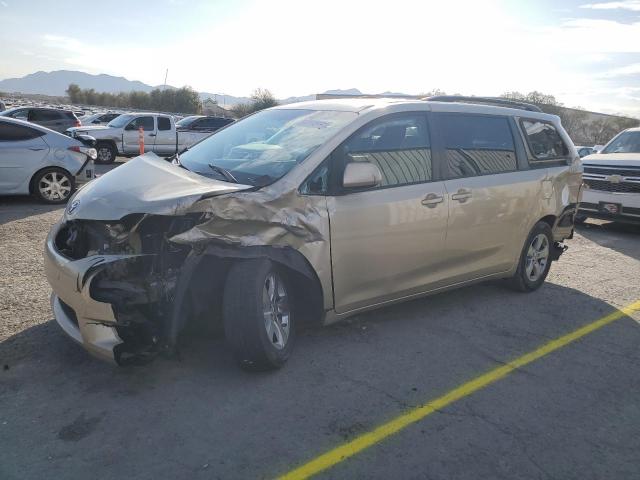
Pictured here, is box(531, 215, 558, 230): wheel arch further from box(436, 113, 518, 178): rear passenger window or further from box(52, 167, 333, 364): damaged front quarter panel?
box(52, 167, 333, 364): damaged front quarter panel

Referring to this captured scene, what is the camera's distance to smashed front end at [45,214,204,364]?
3352 millimetres

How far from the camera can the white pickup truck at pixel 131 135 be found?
1825 centimetres

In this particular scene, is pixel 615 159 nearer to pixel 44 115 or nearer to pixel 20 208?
pixel 20 208

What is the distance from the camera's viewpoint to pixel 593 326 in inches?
205

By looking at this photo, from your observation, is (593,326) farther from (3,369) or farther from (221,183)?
(3,369)

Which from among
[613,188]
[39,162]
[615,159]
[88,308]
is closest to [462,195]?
[88,308]

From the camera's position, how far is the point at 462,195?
4.91 m

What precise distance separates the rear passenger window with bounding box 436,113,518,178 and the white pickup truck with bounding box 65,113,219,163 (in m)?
14.2

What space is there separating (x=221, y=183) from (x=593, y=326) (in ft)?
12.2

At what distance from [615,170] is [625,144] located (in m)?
1.85

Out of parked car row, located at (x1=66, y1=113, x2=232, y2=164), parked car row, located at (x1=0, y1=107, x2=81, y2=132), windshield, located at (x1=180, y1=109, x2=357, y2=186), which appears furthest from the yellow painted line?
parked car row, located at (x1=0, y1=107, x2=81, y2=132)

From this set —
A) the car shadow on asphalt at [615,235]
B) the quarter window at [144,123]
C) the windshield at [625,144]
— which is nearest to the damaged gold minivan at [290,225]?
the car shadow on asphalt at [615,235]

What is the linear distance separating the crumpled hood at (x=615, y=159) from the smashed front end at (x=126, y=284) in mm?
8731

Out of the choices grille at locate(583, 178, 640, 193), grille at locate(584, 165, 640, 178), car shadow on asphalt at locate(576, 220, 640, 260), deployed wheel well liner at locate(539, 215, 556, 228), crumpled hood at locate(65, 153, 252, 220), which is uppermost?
crumpled hood at locate(65, 153, 252, 220)
